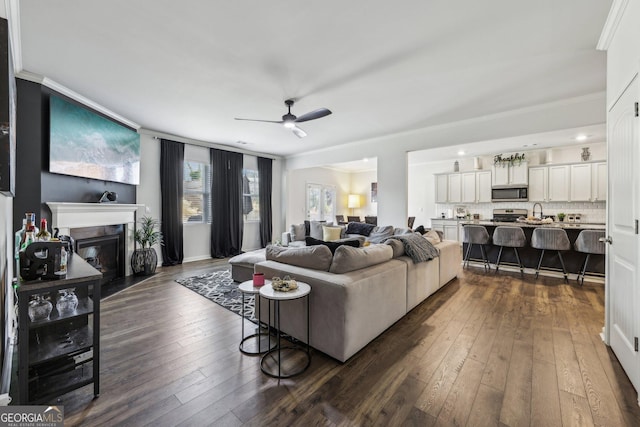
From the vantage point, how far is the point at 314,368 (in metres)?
2.03

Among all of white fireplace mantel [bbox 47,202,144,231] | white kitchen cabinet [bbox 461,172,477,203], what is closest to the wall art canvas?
white fireplace mantel [bbox 47,202,144,231]

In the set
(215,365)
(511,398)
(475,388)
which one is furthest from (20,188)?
(511,398)

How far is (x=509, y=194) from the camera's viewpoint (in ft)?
23.3

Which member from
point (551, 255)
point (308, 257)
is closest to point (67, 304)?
point (308, 257)

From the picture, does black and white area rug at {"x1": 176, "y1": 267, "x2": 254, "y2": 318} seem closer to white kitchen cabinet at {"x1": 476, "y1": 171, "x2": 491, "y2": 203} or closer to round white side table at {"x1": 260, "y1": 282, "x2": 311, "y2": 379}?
round white side table at {"x1": 260, "y1": 282, "x2": 311, "y2": 379}

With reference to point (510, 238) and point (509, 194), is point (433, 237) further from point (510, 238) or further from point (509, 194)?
point (509, 194)

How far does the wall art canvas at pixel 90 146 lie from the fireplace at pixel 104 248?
816 mm

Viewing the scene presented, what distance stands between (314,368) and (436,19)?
9.47 feet

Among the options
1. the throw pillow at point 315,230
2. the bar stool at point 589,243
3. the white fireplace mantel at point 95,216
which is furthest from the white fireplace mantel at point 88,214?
the bar stool at point 589,243

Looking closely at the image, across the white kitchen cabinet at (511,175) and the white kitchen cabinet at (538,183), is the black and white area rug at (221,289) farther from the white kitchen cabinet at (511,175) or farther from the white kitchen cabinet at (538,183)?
the white kitchen cabinet at (538,183)

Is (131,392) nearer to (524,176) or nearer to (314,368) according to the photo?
(314,368)

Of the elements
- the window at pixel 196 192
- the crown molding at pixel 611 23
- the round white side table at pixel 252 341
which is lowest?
the round white side table at pixel 252 341

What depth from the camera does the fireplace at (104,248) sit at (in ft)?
12.7

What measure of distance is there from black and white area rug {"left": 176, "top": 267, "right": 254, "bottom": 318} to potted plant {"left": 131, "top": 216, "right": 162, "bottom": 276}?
0.82 meters
